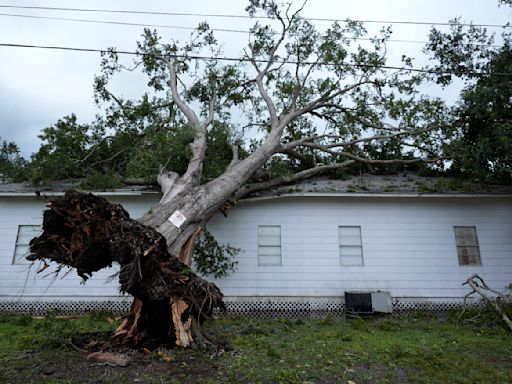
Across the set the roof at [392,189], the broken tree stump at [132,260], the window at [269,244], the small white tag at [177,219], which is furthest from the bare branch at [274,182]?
the broken tree stump at [132,260]

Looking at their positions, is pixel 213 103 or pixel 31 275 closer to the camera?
pixel 31 275

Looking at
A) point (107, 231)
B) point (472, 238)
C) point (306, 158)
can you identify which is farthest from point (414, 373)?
point (306, 158)

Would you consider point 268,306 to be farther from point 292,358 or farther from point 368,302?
point 292,358

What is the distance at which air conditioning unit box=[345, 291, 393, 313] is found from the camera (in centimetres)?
929

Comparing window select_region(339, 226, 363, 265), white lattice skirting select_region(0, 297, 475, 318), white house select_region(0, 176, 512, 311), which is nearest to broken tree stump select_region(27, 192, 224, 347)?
white lattice skirting select_region(0, 297, 475, 318)

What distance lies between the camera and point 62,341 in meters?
5.52

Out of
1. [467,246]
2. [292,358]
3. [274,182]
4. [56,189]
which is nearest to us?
[292,358]

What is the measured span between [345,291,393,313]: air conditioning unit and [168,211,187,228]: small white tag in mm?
4935

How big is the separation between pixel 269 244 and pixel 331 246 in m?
1.68

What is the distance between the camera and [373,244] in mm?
10117

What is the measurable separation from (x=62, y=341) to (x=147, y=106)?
9.47 metres

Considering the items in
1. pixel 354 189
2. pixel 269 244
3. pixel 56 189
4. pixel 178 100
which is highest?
pixel 178 100

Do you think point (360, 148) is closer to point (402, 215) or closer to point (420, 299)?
point (402, 215)

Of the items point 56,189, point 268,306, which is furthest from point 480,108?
point 56,189
